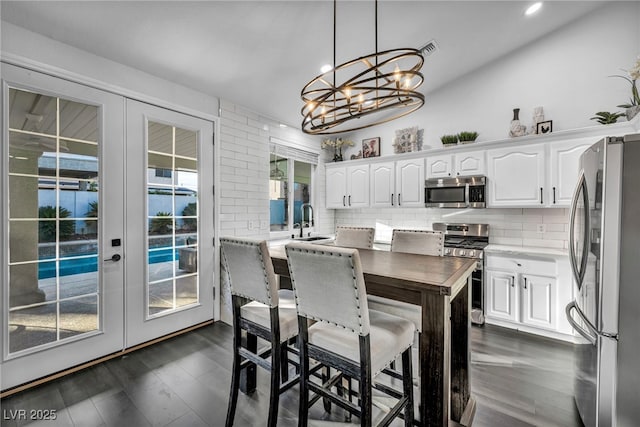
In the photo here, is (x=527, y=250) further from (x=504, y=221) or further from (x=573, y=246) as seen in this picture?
(x=573, y=246)

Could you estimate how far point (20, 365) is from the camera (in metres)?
2.09

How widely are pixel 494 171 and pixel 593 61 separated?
4.86ft

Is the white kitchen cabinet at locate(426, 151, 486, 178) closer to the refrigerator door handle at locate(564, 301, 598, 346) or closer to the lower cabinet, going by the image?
the lower cabinet

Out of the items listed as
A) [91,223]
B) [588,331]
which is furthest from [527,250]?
[91,223]

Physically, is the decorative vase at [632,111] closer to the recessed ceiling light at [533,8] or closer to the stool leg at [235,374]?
the recessed ceiling light at [533,8]

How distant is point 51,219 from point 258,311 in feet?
6.12

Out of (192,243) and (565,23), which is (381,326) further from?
(565,23)

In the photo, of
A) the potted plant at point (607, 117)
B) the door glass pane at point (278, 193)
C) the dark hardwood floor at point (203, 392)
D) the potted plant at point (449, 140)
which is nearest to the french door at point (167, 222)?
the dark hardwood floor at point (203, 392)

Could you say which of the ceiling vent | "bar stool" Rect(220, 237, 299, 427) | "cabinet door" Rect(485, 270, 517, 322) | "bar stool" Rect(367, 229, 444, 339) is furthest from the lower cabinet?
"bar stool" Rect(220, 237, 299, 427)

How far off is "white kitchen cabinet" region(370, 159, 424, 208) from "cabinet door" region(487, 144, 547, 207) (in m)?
0.87

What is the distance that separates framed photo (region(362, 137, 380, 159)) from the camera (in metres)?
4.70

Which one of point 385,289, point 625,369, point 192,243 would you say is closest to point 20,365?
point 192,243

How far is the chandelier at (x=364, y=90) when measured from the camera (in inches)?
65.9

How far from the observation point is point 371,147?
477 cm
